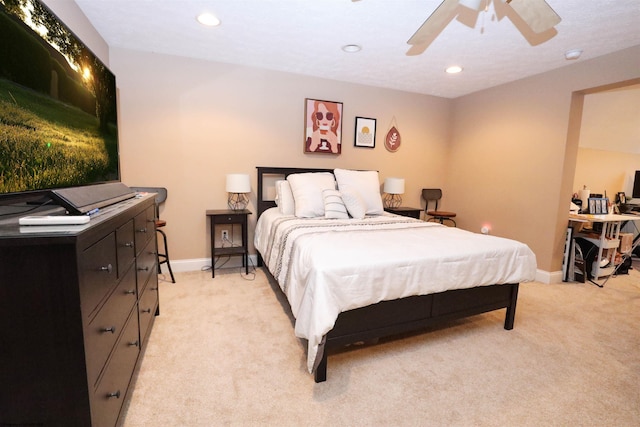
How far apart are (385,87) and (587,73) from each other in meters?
2.09

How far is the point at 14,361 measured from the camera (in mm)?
877

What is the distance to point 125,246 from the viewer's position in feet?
4.75

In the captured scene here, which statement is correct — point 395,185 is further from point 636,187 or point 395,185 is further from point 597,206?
point 636,187

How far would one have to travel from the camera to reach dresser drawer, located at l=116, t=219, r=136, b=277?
4.41 feet

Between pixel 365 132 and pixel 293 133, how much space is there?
39.7 inches

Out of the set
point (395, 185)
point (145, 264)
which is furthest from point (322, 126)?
point (145, 264)

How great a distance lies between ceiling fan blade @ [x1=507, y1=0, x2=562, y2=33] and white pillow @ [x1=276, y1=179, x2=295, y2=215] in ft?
7.76

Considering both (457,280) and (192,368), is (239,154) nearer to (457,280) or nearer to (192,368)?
(192,368)

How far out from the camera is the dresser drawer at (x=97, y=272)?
3.10 ft

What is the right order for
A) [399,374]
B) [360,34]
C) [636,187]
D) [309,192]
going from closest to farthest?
[399,374]
[360,34]
[309,192]
[636,187]

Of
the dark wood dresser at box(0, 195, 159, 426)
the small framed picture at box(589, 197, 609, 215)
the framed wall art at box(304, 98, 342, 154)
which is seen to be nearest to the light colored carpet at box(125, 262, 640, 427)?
the dark wood dresser at box(0, 195, 159, 426)

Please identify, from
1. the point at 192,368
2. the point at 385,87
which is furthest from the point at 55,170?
the point at 385,87

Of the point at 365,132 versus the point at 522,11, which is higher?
the point at 522,11

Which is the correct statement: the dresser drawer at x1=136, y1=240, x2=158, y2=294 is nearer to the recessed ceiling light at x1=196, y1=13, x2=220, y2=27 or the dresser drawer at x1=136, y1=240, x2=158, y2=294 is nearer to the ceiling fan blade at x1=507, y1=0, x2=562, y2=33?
the recessed ceiling light at x1=196, y1=13, x2=220, y2=27
